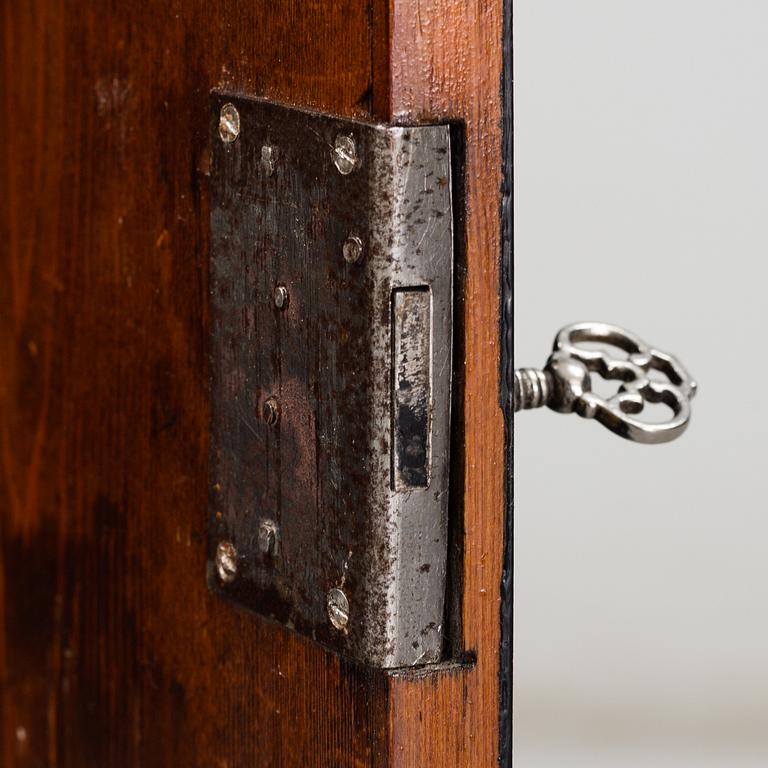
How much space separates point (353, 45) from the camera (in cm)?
57

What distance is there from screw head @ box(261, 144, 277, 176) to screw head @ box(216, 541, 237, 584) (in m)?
0.16

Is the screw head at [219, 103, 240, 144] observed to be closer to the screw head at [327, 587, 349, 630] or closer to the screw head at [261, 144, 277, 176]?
the screw head at [261, 144, 277, 176]

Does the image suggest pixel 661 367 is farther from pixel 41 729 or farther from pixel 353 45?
pixel 41 729

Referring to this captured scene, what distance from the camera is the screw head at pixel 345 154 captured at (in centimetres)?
56

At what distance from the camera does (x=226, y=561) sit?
0.67 metres

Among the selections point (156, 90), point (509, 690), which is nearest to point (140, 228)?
point (156, 90)

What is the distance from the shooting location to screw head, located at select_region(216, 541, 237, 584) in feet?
2.19

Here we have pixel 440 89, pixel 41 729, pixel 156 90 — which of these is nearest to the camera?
pixel 440 89

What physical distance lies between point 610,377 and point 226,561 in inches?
7.4

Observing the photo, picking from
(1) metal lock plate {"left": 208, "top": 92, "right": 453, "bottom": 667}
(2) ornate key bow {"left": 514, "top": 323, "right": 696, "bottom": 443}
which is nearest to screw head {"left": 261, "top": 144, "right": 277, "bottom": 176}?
(1) metal lock plate {"left": 208, "top": 92, "right": 453, "bottom": 667}

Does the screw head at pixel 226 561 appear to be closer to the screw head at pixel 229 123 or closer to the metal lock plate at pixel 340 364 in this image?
the metal lock plate at pixel 340 364

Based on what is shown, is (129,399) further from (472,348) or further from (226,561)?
(472,348)

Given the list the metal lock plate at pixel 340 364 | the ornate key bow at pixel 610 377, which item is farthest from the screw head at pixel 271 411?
the ornate key bow at pixel 610 377

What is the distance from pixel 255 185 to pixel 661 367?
217mm
